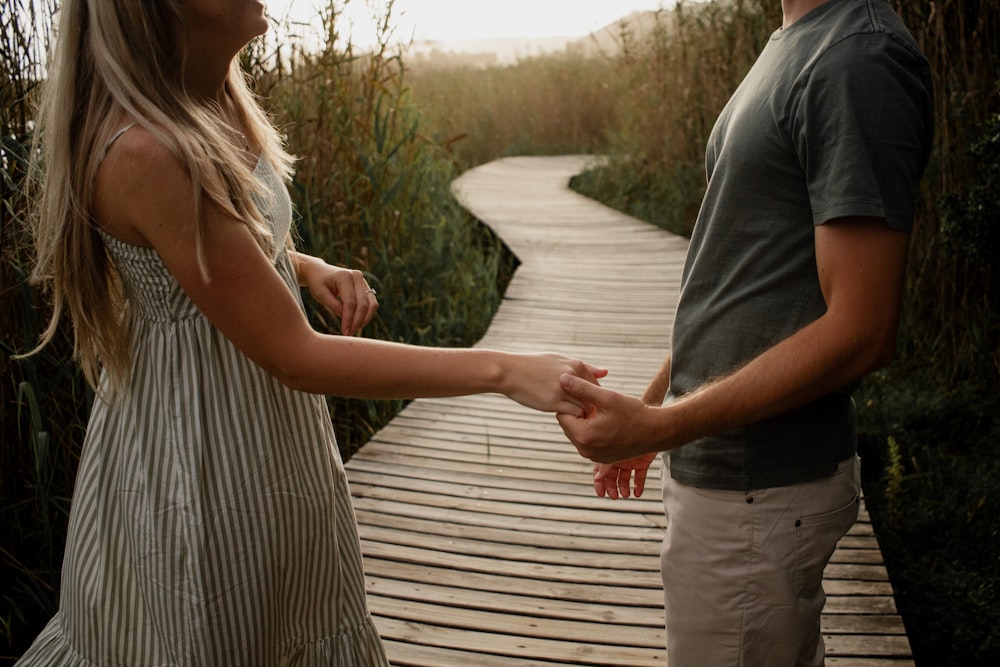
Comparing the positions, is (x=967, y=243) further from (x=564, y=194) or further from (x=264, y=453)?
(x=564, y=194)

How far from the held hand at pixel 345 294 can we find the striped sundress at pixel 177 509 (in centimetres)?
29

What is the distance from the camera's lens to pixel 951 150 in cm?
403

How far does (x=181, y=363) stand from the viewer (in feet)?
4.00

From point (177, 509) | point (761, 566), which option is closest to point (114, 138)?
point (177, 509)

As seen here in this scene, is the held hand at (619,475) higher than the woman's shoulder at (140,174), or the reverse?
the woman's shoulder at (140,174)

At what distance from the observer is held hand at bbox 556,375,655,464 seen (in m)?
1.34

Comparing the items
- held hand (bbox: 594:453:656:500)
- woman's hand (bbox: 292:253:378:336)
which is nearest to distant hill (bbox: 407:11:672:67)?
woman's hand (bbox: 292:253:378:336)

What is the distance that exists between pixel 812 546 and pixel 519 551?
146 centimetres

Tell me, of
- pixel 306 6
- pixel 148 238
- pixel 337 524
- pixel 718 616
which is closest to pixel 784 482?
pixel 718 616

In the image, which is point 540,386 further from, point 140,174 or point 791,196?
point 140,174

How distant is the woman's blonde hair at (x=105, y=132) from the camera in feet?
3.61

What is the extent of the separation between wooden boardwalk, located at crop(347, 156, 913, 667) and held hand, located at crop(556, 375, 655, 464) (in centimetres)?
93

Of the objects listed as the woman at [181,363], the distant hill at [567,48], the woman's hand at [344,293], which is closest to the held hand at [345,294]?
the woman's hand at [344,293]

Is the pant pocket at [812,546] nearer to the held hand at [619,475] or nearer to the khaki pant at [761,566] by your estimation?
the khaki pant at [761,566]
